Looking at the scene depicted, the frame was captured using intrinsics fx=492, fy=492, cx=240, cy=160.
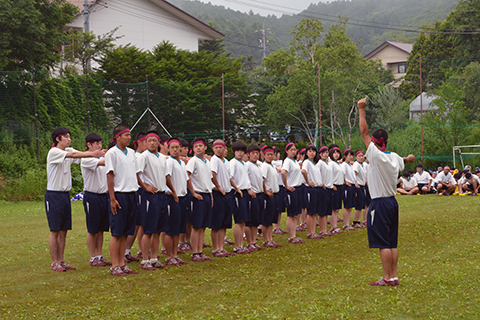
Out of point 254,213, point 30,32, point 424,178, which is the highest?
point 30,32

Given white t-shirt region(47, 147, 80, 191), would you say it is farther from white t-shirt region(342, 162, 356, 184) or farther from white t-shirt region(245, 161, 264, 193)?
white t-shirt region(342, 162, 356, 184)

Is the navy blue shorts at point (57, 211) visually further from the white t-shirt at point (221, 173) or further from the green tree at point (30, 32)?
the green tree at point (30, 32)

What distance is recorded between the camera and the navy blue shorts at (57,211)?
23.1 ft

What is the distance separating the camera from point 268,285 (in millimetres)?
6016

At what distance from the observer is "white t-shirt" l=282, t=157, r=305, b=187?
A: 9.95 meters

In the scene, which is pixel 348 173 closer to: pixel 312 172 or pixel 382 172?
pixel 312 172

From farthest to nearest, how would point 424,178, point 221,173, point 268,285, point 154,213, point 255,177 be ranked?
point 424,178, point 255,177, point 221,173, point 154,213, point 268,285

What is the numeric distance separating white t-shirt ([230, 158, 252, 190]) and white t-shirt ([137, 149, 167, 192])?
5.90ft

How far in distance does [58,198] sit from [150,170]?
137cm

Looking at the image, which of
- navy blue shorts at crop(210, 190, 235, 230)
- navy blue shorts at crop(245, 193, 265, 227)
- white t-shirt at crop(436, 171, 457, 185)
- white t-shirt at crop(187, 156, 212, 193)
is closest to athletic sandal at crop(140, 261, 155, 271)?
navy blue shorts at crop(210, 190, 235, 230)

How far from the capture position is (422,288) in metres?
5.61

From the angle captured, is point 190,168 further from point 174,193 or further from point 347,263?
point 347,263

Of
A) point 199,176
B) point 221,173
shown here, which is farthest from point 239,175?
point 199,176

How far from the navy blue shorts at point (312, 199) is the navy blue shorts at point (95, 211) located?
4.34 m
